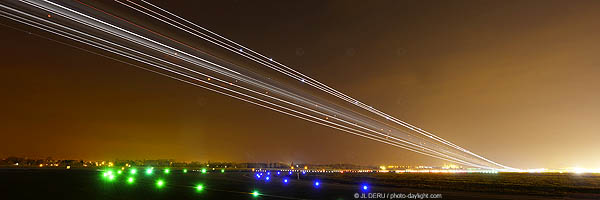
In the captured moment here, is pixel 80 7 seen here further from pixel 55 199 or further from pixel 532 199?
pixel 532 199

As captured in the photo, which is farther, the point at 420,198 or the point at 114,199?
the point at 420,198

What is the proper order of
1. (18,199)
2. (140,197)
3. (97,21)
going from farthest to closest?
(97,21) < (140,197) < (18,199)

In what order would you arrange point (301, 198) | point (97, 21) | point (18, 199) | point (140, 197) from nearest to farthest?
1. point (18, 199)
2. point (140, 197)
3. point (301, 198)
4. point (97, 21)

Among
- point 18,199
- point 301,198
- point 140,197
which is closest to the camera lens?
point 18,199

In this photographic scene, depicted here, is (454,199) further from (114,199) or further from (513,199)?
(114,199)

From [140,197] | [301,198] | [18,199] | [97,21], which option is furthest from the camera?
[97,21]

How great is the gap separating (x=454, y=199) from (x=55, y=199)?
2312cm

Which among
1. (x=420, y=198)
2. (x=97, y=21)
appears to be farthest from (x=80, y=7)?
(x=420, y=198)

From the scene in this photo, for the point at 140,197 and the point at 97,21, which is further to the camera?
the point at 97,21

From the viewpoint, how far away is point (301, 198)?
2567cm

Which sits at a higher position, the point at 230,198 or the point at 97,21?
the point at 97,21

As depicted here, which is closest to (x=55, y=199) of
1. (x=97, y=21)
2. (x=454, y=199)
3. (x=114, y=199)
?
(x=114, y=199)

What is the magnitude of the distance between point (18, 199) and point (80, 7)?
12333mm

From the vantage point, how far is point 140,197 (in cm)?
2347
